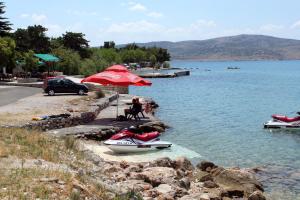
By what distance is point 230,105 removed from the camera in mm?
54812

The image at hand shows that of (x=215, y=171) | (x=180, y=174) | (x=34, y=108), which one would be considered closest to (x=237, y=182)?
(x=215, y=171)

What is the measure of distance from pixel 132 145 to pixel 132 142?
0.48ft

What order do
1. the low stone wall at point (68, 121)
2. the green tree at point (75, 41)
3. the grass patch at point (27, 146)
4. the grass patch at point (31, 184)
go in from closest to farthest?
the grass patch at point (31, 184) < the grass patch at point (27, 146) < the low stone wall at point (68, 121) < the green tree at point (75, 41)

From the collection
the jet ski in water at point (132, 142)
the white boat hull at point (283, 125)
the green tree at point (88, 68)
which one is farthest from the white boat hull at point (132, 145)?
the green tree at point (88, 68)

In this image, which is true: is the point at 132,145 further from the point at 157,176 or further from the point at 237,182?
the point at 157,176

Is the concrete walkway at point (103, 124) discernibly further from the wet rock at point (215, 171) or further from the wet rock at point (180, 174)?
the wet rock at point (215, 171)

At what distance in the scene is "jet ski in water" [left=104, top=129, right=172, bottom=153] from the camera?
72.2 ft

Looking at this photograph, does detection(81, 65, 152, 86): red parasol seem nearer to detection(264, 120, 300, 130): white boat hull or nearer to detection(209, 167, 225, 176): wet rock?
detection(209, 167, 225, 176): wet rock

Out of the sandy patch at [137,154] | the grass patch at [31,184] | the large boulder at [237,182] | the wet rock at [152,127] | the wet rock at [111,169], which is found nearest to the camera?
the grass patch at [31,184]

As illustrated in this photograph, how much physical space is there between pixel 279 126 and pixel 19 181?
1056 inches

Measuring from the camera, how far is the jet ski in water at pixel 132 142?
2202 centimetres

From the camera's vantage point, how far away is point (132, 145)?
22.4m

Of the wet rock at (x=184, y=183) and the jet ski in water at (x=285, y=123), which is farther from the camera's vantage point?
the jet ski in water at (x=285, y=123)

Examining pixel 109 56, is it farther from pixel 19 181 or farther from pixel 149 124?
pixel 19 181
